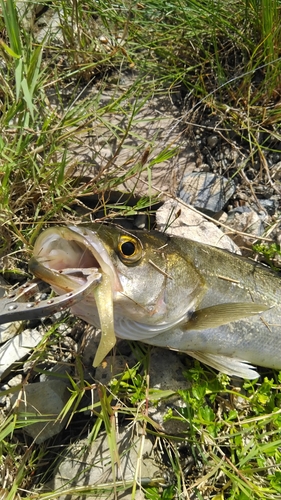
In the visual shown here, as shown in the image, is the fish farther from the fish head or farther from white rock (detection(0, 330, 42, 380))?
white rock (detection(0, 330, 42, 380))

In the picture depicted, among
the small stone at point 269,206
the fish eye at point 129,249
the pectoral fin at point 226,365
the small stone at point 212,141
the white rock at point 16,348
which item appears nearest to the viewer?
the fish eye at point 129,249

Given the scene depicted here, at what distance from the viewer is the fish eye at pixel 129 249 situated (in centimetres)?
270

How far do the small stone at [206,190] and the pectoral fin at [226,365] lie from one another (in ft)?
4.33

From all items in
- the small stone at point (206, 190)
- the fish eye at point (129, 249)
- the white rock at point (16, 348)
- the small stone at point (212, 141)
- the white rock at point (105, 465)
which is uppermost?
the fish eye at point (129, 249)

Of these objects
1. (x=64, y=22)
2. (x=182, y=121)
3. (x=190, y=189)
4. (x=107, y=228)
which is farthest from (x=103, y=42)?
(x=107, y=228)

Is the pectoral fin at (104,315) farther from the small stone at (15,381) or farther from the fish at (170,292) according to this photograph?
the small stone at (15,381)

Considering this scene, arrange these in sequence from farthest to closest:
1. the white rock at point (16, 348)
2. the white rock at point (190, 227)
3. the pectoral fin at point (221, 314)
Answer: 1. the white rock at point (190, 227)
2. the white rock at point (16, 348)
3. the pectoral fin at point (221, 314)

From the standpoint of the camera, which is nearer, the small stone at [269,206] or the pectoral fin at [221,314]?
the pectoral fin at [221,314]

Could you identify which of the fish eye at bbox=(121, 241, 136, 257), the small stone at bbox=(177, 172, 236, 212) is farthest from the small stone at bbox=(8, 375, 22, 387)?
the small stone at bbox=(177, 172, 236, 212)

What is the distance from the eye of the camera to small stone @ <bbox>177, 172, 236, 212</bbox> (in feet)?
13.3

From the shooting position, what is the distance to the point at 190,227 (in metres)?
3.83

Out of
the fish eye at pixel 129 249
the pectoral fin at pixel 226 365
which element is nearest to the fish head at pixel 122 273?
the fish eye at pixel 129 249

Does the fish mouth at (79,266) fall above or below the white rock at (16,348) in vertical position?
above

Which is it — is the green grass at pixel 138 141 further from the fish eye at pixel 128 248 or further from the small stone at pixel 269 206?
the fish eye at pixel 128 248
